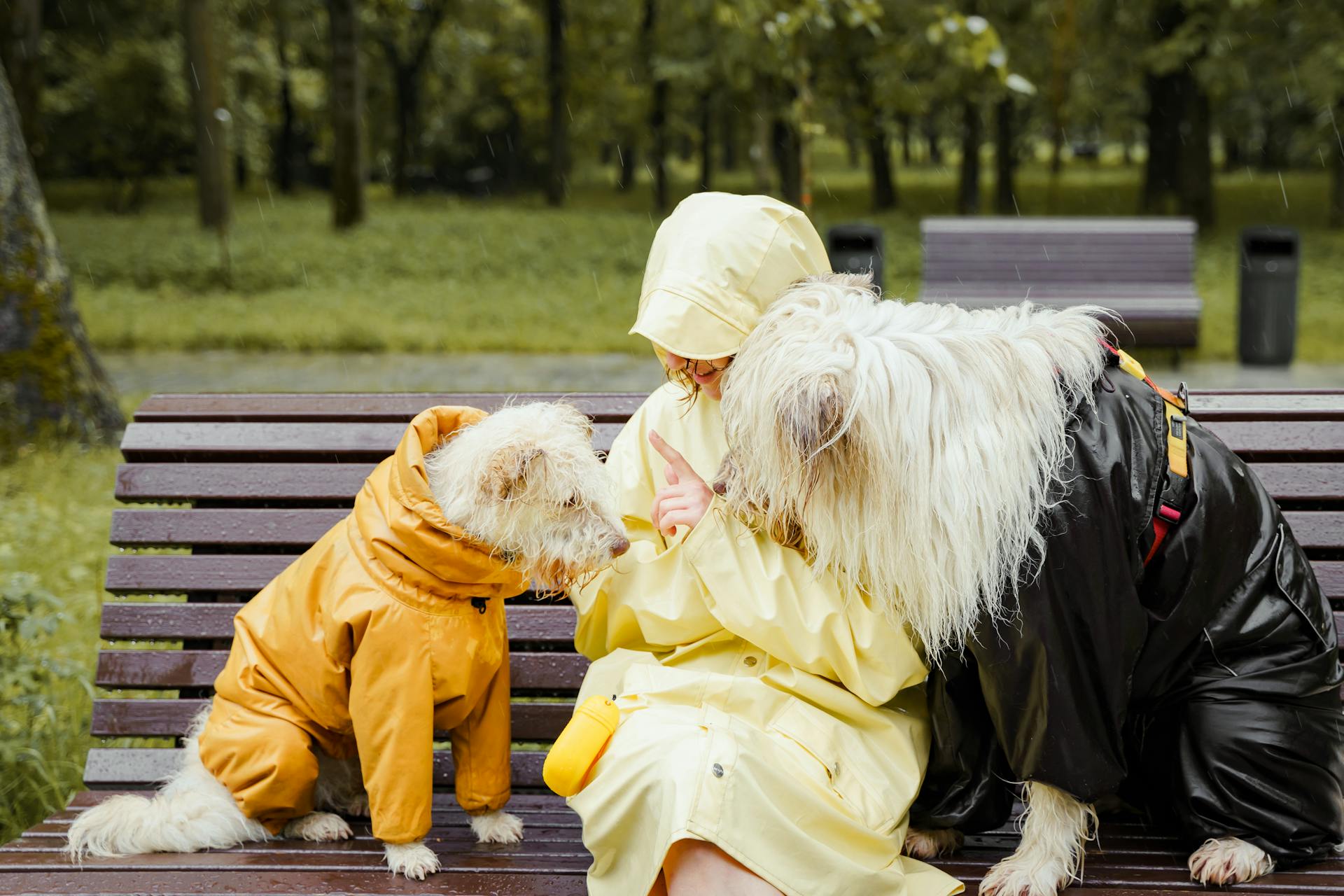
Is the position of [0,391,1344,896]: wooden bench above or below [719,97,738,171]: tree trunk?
below

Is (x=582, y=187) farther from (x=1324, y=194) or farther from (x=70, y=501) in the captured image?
(x=70, y=501)

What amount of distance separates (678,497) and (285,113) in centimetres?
3436

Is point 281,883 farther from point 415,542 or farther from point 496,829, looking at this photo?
point 415,542

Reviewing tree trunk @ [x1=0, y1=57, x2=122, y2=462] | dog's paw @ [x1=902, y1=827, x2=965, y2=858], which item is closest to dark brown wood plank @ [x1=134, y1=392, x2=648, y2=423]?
dog's paw @ [x1=902, y1=827, x2=965, y2=858]

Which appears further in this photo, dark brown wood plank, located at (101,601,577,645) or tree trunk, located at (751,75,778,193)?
tree trunk, located at (751,75,778,193)

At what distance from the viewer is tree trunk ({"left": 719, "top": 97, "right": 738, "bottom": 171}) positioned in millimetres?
30453

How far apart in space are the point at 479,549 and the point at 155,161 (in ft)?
91.2

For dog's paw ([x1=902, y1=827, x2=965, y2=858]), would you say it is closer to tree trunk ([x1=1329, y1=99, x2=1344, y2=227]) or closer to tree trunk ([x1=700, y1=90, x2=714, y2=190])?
tree trunk ([x1=1329, y1=99, x2=1344, y2=227])

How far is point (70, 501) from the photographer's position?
5.86m

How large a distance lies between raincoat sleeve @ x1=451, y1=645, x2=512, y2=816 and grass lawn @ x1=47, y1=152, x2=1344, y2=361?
8959 millimetres

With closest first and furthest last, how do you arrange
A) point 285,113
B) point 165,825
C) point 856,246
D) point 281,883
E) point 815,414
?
point 815,414, point 281,883, point 165,825, point 856,246, point 285,113

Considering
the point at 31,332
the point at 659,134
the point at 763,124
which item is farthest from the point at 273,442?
the point at 659,134

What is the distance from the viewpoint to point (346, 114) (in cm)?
1803

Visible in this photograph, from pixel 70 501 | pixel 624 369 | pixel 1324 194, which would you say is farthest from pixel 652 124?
pixel 70 501
